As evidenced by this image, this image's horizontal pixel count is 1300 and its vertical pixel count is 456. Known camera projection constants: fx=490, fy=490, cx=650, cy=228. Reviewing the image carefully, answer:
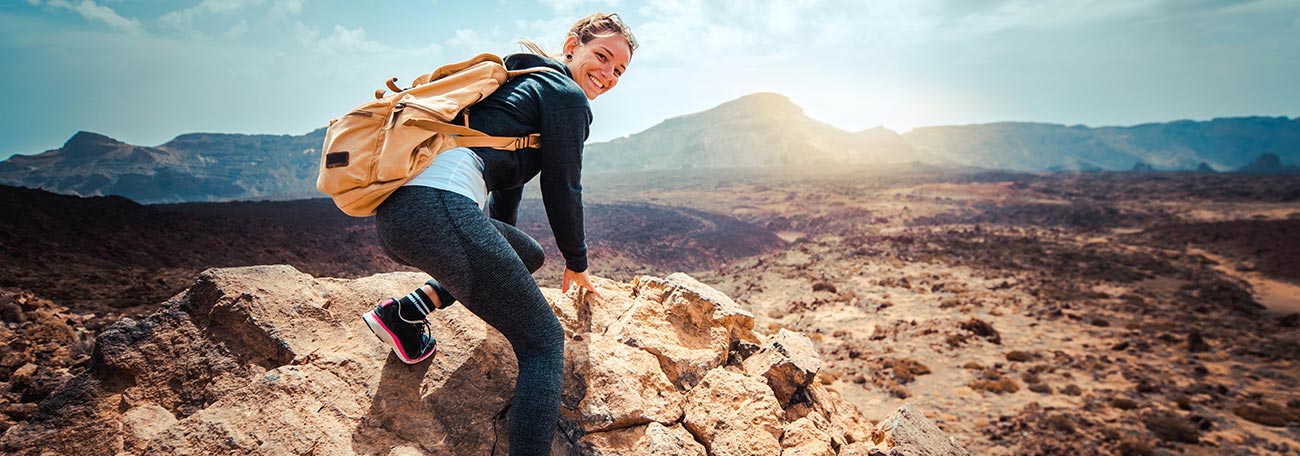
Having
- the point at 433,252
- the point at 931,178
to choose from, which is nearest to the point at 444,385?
the point at 433,252

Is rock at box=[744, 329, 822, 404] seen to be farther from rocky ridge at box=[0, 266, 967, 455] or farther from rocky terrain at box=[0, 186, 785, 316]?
rocky terrain at box=[0, 186, 785, 316]

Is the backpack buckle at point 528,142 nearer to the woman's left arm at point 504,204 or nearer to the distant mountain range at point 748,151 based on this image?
the woman's left arm at point 504,204

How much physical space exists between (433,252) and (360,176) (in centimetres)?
30

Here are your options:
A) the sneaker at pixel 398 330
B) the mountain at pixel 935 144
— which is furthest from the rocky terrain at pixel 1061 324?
the mountain at pixel 935 144

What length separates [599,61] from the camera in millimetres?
1897

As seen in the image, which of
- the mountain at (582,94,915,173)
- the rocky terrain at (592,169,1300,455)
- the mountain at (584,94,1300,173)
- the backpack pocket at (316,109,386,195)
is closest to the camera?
the backpack pocket at (316,109,386,195)

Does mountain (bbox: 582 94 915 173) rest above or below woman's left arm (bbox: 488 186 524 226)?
above

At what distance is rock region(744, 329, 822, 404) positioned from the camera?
2811 mm

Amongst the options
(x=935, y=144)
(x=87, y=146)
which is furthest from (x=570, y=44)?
(x=935, y=144)

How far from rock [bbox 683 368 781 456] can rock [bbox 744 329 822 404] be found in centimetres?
25

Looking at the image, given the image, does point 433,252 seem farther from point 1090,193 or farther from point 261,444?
point 1090,193

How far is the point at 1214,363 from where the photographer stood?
12.2 m

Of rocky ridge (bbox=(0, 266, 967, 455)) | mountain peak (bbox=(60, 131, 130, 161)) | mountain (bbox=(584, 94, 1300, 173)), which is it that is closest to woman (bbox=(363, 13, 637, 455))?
rocky ridge (bbox=(0, 266, 967, 455))

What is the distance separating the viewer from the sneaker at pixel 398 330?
6.68 feet
